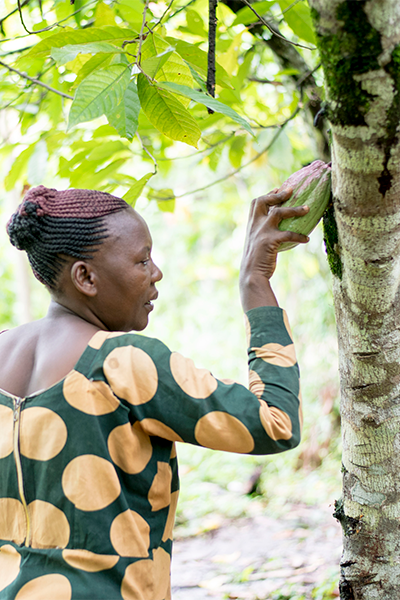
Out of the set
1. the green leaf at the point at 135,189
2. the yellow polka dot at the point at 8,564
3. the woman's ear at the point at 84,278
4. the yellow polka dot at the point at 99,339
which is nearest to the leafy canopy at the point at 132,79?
the green leaf at the point at 135,189

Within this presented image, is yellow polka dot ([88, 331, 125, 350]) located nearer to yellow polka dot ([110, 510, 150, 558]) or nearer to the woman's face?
the woman's face

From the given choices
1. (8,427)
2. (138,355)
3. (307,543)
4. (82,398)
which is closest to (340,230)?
(138,355)

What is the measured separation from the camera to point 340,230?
40.2 inches

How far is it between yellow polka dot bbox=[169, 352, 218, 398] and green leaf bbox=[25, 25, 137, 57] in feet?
2.41

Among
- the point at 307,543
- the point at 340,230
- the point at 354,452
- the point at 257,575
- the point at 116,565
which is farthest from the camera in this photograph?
the point at 307,543

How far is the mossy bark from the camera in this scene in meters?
0.77

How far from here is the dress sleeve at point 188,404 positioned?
0.91 metres

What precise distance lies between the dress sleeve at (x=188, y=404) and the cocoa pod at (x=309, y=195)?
0.37 m

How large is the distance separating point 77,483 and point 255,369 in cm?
39

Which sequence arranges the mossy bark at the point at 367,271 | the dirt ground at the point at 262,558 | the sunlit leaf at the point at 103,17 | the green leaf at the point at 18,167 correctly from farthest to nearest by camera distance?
1. the dirt ground at the point at 262,558
2. the green leaf at the point at 18,167
3. the sunlit leaf at the point at 103,17
4. the mossy bark at the point at 367,271

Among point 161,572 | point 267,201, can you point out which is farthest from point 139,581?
point 267,201

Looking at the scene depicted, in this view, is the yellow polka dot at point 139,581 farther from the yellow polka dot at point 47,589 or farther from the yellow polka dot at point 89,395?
the yellow polka dot at point 89,395

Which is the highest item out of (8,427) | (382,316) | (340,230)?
(340,230)

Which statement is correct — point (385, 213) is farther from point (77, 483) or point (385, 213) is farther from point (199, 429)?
point (77, 483)
